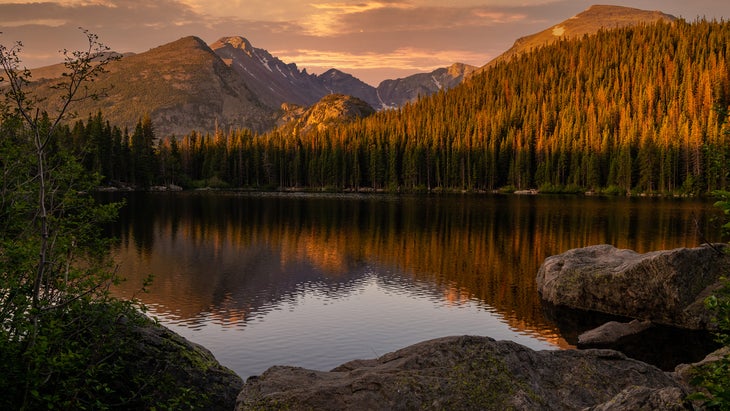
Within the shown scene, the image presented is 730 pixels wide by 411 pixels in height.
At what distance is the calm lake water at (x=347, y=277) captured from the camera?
2481cm

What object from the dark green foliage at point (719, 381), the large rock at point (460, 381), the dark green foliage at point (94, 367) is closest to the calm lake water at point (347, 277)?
the dark green foliage at point (719, 381)

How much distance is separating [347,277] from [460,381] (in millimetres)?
28622

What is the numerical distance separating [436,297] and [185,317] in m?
14.8

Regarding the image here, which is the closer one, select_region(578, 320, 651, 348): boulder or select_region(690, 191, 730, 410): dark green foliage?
select_region(690, 191, 730, 410): dark green foliage

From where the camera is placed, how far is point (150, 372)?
519 inches

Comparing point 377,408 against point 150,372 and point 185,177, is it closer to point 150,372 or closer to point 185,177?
point 150,372

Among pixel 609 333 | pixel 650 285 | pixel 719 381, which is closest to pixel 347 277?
pixel 609 333

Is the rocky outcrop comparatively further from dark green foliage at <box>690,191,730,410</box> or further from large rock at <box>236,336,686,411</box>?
dark green foliage at <box>690,191,730,410</box>

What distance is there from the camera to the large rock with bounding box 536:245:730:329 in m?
25.6

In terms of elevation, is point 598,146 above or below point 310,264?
above

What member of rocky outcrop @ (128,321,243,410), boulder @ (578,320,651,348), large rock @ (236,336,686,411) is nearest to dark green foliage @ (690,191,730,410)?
large rock @ (236,336,686,411)

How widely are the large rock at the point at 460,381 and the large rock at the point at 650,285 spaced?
14459 millimetres

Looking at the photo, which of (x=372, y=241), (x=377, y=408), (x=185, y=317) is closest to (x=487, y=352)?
(x=377, y=408)

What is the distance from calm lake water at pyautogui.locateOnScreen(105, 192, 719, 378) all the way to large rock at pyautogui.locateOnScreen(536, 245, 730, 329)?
109 inches
